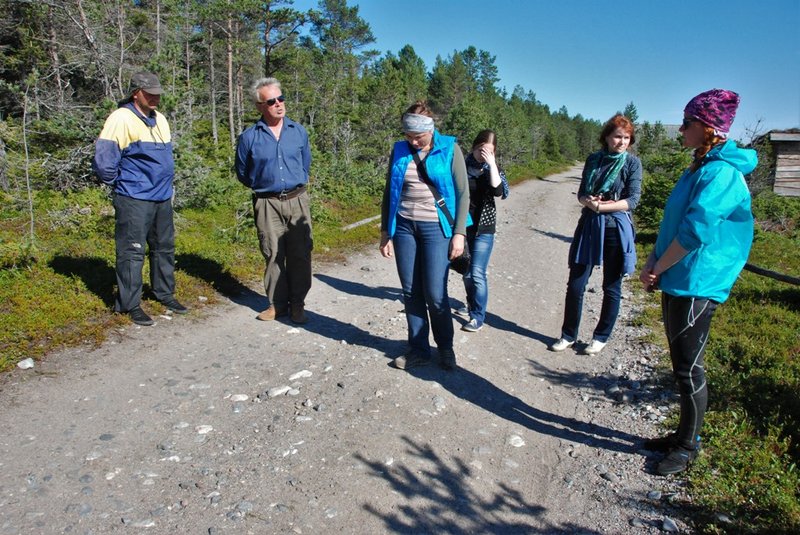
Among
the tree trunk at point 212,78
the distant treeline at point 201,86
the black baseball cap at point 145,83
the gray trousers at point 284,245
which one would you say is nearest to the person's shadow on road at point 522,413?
the gray trousers at point 284,245

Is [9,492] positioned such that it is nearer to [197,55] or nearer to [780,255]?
[780,255]

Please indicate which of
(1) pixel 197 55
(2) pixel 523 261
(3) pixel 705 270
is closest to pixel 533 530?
(3) pixel 705 270

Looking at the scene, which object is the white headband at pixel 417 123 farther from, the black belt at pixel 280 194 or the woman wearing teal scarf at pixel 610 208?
the black belt at pixel 280 194

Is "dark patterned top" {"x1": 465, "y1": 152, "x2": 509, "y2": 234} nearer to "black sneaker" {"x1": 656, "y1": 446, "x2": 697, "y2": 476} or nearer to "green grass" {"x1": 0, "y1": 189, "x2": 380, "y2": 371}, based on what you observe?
"black sneaker" {"x1": 656, "y1": 446, "x2": 697, "y2": 476}

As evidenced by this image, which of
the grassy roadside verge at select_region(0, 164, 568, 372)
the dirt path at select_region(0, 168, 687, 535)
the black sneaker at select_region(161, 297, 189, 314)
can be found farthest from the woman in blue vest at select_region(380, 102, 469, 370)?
the grassy roadside verge at select_region(0, 164, 568, 372)

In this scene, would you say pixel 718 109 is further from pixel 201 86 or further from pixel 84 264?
pixel 201 86

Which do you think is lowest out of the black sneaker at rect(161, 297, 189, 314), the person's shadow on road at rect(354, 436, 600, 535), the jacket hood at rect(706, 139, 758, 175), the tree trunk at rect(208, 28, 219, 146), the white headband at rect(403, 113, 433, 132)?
the person's shadow on road at rect(354, 436, 600, 535)

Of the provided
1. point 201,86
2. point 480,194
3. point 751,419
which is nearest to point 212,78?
point 201,86

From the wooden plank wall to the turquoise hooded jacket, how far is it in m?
22.1

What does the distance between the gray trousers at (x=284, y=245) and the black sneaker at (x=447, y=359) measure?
1.90 metres

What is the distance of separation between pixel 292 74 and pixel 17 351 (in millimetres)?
29807

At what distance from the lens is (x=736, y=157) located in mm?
2875

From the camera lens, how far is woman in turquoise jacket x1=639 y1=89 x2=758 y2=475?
2.86m

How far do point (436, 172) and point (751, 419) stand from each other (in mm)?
3039
